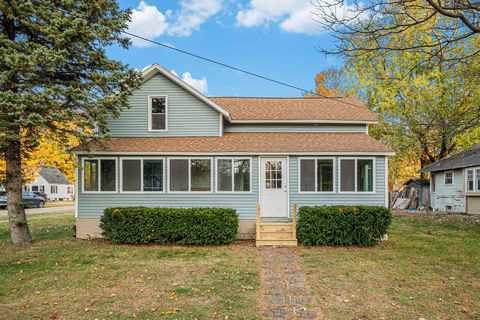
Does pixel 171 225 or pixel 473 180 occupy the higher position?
pixel 473 180

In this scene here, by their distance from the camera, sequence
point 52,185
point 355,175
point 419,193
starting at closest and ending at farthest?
point 355,175 < point 419,193 < point 52,185

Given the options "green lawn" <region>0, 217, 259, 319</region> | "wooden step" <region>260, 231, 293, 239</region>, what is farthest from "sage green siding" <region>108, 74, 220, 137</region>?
"green lawn" <region>0, 217, 259, 319</region>

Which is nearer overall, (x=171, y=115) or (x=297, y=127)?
(x=171, y=115)

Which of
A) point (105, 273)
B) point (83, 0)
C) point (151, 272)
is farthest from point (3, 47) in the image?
point (151, 272)

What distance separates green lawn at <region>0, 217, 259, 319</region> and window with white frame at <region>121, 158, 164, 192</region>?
2.30 m

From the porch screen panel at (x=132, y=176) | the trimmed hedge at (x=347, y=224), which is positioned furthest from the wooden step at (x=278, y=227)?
the porch screen panel at (x=132, y=176)

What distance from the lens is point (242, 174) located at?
11.5 m

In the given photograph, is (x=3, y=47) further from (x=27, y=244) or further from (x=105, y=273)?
(x=105, y=273)

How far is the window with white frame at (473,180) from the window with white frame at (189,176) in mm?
16877

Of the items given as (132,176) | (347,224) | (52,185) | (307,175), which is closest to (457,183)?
(307,175)

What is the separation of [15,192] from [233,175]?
23.3ft

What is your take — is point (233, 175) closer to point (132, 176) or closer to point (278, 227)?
point (278, 227)

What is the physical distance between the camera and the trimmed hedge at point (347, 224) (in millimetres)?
9859

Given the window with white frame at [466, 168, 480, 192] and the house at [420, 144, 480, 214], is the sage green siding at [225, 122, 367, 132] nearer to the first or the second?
the house at [420, 144, 480, 214]
